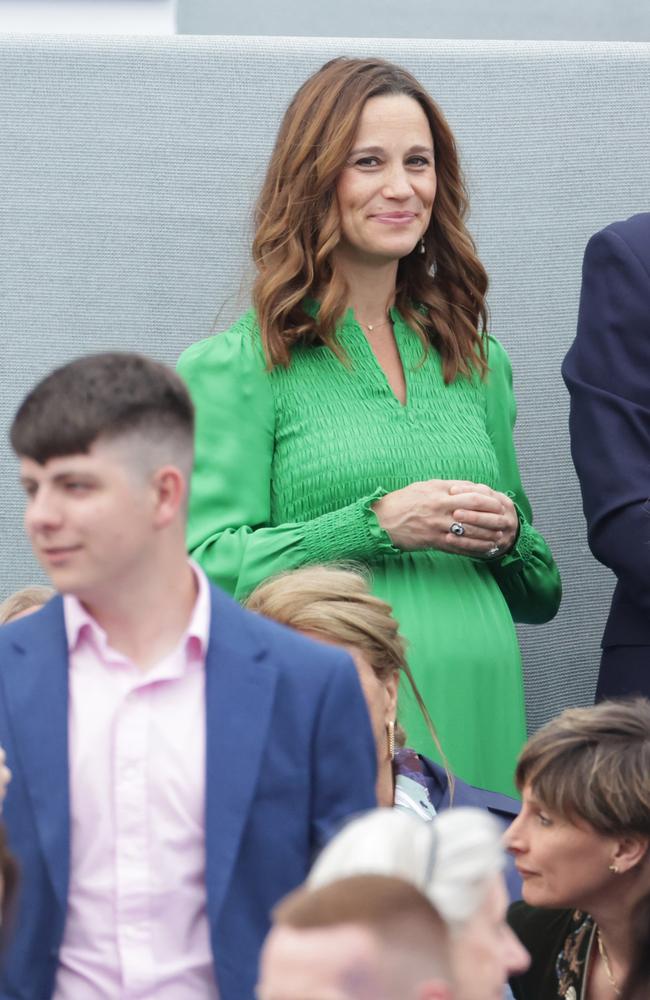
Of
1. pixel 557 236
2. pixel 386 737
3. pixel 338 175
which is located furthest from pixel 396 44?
pixel 386 737

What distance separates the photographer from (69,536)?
5.38 ft

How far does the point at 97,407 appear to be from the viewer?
165 centimetres

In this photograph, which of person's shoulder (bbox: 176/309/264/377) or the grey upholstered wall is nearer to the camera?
person's shoulder (bbox: 176/309/264/377)

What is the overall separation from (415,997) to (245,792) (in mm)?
491

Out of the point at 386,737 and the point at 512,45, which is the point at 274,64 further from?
the point at 386,737

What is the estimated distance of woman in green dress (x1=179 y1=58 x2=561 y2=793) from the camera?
2756 millimetres

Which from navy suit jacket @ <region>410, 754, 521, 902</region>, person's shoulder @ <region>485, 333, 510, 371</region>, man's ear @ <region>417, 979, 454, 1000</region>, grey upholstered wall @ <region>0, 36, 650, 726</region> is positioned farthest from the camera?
grey upholstered wall @ <region>0, 36, 650, 726</region>

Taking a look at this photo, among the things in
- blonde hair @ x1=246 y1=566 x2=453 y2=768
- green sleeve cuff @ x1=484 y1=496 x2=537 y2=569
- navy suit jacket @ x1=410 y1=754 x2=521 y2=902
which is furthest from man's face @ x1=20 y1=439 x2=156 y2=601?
green sleeve cuff @ x1=484 y1=496 x2=537 y2=569

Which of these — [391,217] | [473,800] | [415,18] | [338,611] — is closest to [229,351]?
[391,217]

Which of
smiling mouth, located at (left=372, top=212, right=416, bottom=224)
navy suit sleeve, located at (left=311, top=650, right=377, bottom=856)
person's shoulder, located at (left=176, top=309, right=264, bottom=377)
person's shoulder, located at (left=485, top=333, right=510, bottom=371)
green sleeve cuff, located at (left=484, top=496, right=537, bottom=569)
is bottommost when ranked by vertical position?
green sleeve cuff, located at (left=484, top=496, right=537, bottom=569)

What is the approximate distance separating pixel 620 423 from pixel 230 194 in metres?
1.24

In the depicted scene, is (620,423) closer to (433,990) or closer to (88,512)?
(88,512)

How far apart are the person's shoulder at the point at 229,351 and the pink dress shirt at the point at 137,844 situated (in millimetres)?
1144

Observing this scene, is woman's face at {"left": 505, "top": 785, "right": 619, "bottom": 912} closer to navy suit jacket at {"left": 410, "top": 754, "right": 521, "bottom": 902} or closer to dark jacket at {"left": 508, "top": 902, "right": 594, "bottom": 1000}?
dark jacket at {"left": 508, "top": 902, "right": 594, "bottom": 1000}
